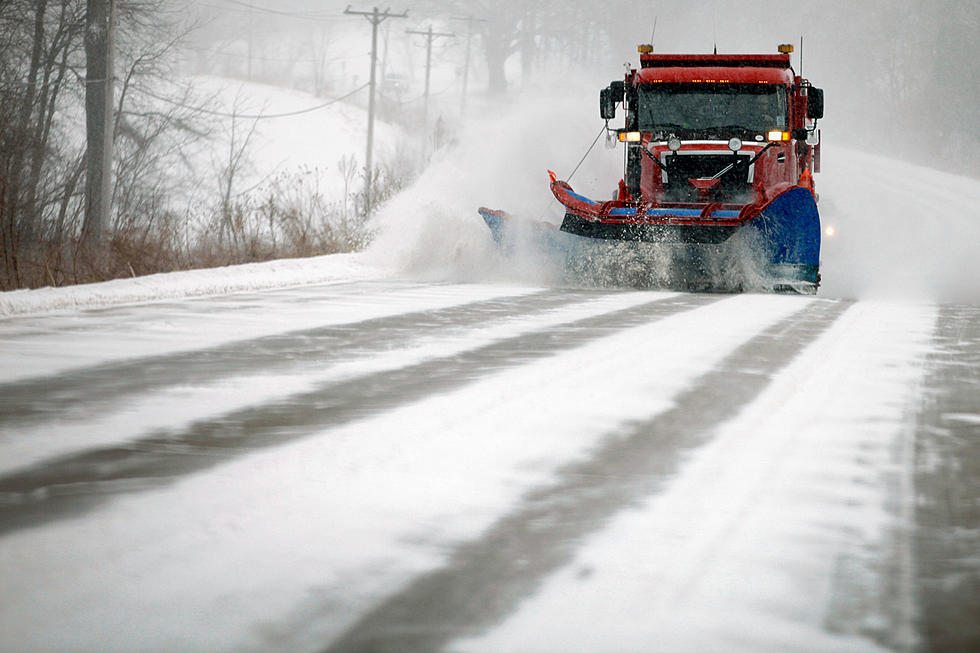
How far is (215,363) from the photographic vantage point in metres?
6.09

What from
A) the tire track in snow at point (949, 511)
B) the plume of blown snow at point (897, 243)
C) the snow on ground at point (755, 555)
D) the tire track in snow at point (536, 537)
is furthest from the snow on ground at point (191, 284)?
the tire track in snow at point (949, 511)

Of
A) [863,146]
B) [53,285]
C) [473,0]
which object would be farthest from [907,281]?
[863,146]

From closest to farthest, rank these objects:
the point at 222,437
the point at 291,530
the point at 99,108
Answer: the point at 291,530, the point at 222,437, the point at 99,108

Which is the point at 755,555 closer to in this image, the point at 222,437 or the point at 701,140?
the point at 222,437

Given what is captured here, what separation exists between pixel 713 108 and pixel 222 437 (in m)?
9.77

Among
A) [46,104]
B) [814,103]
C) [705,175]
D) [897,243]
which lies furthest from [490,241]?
[46,104]

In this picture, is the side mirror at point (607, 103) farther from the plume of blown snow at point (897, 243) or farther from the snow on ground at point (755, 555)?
the snow on ground at point (755, 555)

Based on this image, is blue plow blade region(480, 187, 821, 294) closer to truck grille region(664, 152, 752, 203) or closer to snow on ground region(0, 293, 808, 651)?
truck grille region(664, 152, 752, 203)

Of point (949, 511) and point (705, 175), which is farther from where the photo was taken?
point (705, 175)

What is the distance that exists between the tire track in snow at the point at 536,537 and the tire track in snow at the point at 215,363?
6.90 feet

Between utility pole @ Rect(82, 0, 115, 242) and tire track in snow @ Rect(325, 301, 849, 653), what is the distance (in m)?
18.1

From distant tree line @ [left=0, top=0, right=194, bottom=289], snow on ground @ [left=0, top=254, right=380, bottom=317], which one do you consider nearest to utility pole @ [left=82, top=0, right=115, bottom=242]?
distant tree line @ [left=0, top=0, right=194, bottom=289]

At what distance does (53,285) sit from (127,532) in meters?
8.06

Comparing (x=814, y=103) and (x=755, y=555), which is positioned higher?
(x=814, y=103)
